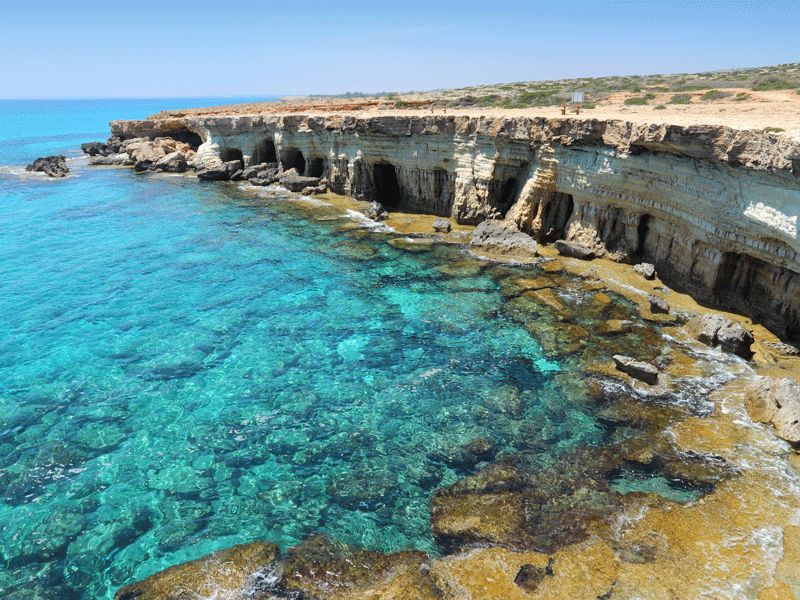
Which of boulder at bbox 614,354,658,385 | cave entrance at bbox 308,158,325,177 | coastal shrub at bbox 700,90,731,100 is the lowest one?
boulder at bbox 614,354,658,385

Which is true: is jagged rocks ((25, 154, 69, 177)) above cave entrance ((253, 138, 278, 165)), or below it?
below

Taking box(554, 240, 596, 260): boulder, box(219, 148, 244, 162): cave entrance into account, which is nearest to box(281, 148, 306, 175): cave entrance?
box(219, 148, 244, 162): cave entrance

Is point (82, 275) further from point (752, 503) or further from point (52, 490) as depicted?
point (752, 503)

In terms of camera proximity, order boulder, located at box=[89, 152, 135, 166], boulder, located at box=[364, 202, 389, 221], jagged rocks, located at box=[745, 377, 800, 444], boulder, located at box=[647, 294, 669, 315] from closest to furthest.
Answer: jagged rocks, located at box=[745, 377, 800, 444] → boulder, located at box=[647, 294, 669, 315] → boulder, located at box=[364, 202, 389, 221] → boulder, located at box=[89, 152, 135, 166]

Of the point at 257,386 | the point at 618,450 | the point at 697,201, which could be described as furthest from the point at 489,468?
the point at 697,201

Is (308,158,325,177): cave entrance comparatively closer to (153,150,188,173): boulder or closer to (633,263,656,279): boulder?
(153,150,188,173): boulder

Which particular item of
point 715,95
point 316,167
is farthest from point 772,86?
point 316,167
